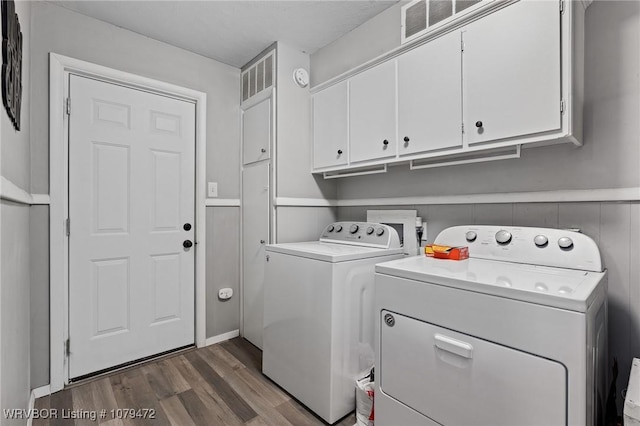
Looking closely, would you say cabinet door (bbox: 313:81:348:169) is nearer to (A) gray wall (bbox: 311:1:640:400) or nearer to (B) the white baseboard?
(A) gray wall (bbox: 311:1:640:400)

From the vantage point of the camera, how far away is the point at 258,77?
2.56 metres

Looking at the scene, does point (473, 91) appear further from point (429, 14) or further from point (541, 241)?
point (541, 241)

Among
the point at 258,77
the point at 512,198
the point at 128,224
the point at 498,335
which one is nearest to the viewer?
the point at 498,335

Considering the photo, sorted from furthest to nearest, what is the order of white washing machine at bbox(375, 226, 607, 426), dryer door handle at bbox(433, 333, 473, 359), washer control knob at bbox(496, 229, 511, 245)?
washer control knob at bbox(496, 229, 511, 245) < dryer door handle at bbox(433, 333, 473, 359) < white washing machine at bbox(375, 226, 607, 426)

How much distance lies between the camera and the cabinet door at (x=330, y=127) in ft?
7.16

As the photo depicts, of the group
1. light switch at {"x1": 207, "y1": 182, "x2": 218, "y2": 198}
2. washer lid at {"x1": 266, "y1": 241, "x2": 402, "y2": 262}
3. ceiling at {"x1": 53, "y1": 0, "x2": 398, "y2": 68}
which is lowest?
washer lid at {"x1": 266, "y1": 241, "x2": 402, "y2": 262}

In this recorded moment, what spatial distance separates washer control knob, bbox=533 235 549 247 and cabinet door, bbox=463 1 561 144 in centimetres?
45

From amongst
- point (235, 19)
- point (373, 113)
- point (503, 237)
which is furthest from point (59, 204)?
point (503, 237)

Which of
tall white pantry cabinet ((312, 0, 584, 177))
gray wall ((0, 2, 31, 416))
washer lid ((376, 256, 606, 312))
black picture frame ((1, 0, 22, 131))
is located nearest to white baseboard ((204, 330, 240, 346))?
gray wall ((0, 2, 31, 416))

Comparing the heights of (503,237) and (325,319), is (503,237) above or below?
above

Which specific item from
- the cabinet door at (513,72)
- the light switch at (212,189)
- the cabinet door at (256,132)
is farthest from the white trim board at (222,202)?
the cabinet door at (513,72)

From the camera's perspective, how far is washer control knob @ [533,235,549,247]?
1351 millimetres

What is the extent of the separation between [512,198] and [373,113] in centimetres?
93

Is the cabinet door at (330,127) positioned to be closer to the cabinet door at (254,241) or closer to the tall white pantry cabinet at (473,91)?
the tall white pantry cabinet at (473,91)
